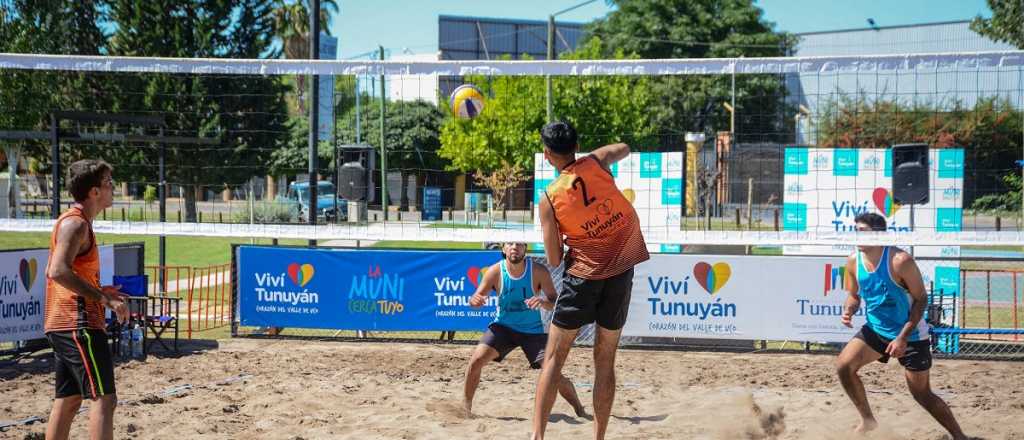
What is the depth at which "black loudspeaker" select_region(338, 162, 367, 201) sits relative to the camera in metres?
8.74

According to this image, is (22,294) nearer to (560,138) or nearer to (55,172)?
(55,172)

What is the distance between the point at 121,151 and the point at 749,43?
32484 mm

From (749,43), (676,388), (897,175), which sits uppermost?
(749,43)

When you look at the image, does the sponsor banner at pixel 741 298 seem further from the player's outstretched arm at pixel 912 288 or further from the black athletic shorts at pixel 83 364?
the black athletic shorts at pixel 83 364

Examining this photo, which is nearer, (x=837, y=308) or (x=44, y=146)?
(x=837, y=308)

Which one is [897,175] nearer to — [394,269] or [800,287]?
[800,287]

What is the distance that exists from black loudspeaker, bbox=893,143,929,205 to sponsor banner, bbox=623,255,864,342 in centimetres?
99

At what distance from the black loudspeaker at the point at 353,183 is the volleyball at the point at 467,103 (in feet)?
6.86

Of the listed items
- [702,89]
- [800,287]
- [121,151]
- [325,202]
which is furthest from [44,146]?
[702,89]

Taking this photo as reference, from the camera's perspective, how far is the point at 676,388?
771 centimetres

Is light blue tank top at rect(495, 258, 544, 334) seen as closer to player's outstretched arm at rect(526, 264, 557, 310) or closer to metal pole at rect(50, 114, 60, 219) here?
player's outstretched arm at rect(526, 264, 557, 310)

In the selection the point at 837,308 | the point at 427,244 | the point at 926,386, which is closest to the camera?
the point at 926,386

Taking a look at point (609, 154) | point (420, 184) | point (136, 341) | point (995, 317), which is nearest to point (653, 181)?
point (420, 184)

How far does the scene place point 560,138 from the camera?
436 cm
